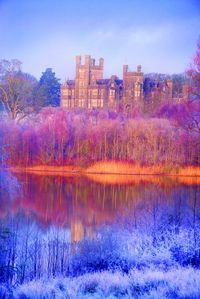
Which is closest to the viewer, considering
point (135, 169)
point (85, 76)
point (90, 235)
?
point (90, 235)

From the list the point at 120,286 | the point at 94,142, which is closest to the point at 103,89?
the point at 94,142

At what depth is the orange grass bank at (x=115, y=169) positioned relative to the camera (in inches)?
571

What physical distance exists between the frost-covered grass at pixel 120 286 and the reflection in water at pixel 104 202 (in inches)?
72.8

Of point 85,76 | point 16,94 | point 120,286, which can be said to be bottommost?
point 120,286

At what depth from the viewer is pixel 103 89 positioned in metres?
27.8

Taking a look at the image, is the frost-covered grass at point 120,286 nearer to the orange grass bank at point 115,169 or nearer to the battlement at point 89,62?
the orange grass bank at point 115,169

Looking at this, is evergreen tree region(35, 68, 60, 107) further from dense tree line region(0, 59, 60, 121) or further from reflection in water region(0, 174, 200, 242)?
reflection in water region(0, 174, 200, 242)

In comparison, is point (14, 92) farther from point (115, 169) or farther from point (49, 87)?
point (115, 169)

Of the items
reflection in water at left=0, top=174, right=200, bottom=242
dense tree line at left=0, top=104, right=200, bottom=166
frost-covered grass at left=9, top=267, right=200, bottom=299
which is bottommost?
reflection in water at left=0, top=174, right=200, bottom=242

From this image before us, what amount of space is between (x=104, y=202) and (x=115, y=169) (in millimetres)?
4912

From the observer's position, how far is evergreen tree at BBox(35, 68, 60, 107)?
25802 millimetres

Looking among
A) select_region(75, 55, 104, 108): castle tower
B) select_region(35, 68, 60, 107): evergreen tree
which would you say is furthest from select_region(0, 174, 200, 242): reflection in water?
select_region(75, 55, 104, 108): castle tower

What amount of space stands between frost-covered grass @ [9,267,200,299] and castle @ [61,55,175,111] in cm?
2093

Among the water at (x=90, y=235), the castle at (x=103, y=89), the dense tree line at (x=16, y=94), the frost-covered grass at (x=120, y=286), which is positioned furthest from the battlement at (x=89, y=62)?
the frost-covered grass at (x=120, y=286)
